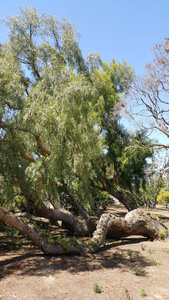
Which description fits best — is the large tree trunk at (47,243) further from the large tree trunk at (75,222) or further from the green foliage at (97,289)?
the large tree trunk at (75,222)

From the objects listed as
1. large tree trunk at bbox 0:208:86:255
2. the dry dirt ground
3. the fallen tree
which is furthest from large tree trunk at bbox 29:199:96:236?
large tree trunk at bbox 0:208:86:255

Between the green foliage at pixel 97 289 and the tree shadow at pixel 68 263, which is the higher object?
the tree shadow at pixel 68 263

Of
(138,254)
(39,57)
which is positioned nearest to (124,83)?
(39,57)

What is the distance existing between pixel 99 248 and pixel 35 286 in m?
3.51

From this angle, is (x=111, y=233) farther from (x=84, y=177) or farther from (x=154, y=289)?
(x=154, y=289)

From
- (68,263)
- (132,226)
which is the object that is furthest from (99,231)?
(68,263)

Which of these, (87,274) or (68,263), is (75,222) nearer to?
(68,263)

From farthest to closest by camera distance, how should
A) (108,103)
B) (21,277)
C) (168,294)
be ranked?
(108,103)
(21,277)
(168,294)

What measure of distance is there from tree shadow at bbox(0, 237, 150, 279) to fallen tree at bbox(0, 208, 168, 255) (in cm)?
25

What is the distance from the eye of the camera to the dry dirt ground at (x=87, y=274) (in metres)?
4.49

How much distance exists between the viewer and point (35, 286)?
185 inches

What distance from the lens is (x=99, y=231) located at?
7.71 m

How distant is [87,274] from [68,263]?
0.88m

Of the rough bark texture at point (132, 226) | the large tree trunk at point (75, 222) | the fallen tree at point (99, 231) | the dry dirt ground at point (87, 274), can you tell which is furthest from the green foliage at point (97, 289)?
the large tree trunk at point (75, 222)
